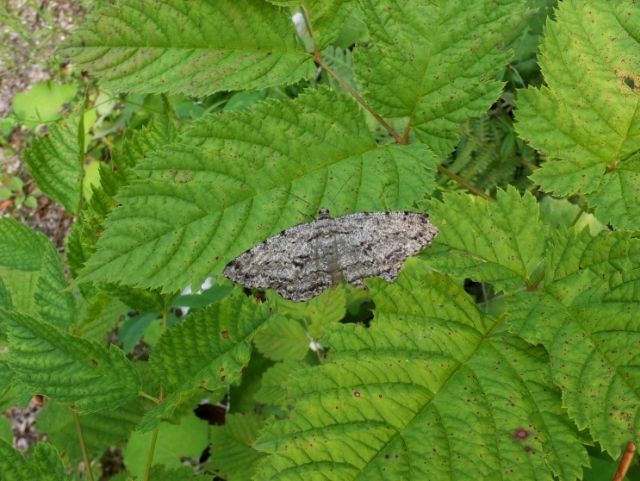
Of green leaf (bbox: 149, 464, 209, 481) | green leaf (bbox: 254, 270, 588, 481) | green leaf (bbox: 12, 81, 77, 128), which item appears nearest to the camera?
green leaf (bbox: 254, 270, 588, 481)

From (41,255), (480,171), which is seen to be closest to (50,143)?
(41,255)

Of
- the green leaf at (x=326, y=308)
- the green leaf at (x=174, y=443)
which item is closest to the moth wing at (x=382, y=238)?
the green leaf at (x=326, y=308)

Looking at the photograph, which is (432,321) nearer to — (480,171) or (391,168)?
(391,168)

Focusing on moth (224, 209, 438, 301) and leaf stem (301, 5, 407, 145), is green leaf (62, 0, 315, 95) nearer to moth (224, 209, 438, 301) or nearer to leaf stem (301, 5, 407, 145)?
leaf stem (301, 5, 407, 145)

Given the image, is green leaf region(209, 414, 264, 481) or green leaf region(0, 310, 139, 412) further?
green leaf region(209, 414, 264, 481)

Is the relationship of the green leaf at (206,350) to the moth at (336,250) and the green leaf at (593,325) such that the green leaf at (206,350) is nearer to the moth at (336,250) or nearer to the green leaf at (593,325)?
the moth at (336,250)

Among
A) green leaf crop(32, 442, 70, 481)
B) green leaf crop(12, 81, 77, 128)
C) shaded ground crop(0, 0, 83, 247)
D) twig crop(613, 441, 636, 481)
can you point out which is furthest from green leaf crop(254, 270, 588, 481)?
green leaf crop(12, 81, 77, 128)

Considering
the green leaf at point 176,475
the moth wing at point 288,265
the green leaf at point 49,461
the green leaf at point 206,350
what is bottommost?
the green leaf at point 176,475
